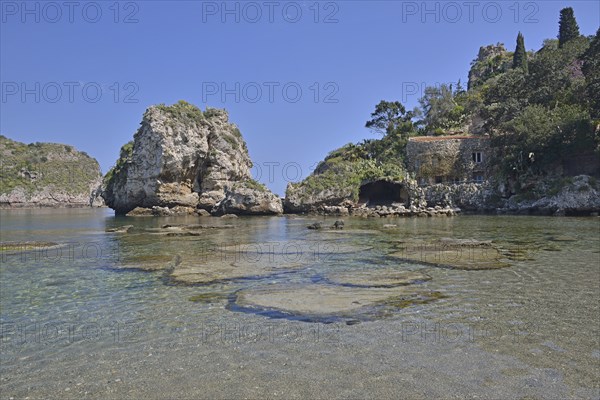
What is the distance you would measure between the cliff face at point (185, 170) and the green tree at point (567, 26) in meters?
56.6

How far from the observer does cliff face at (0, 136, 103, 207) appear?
126188 mm

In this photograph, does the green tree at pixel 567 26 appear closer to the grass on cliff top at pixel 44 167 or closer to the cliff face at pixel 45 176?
the cliff face at pixel 45 176

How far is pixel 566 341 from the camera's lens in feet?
22.3

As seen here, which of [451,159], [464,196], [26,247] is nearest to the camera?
[26,247]

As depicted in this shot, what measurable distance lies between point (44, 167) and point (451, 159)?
13588 centimetres

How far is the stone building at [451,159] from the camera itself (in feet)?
183

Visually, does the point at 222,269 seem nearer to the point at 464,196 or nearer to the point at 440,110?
the point at 464,196

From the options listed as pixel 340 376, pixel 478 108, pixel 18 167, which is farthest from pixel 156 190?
pixel 18 167

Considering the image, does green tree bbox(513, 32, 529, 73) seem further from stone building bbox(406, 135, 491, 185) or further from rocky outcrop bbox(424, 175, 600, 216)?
rocky outcrop bbox(424, 175, 600, 216)

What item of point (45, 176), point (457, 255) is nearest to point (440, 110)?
point (457, 255)

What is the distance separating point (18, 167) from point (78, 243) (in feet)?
443

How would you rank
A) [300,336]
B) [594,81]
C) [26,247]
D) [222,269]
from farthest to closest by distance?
1. [594,81]
2. [26,247]
3. [222,269]
4. [300,336]

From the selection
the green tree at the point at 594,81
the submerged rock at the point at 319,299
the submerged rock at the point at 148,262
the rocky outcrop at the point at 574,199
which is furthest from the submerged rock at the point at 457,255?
the green tree at the point at 594,81

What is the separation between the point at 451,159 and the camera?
185 feet
